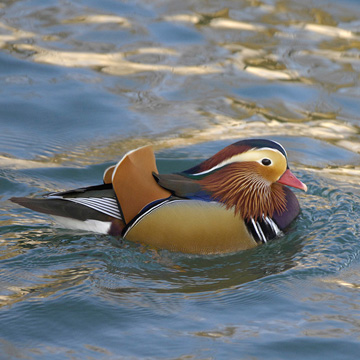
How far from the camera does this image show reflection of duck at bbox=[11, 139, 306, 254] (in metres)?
4.69

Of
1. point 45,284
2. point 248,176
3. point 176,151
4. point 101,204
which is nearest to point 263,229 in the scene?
point 248,176

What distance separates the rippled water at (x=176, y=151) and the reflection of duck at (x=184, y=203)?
0.38 feet

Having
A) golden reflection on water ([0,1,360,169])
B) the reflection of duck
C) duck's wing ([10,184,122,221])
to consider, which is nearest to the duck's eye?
the reflection of duck

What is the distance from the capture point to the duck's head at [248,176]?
4957 millimetres

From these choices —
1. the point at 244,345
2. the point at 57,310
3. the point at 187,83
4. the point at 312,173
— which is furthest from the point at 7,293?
the point at 187,83

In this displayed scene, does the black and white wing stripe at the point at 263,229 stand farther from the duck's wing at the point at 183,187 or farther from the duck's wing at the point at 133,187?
the duck's wing at the point at 133,187

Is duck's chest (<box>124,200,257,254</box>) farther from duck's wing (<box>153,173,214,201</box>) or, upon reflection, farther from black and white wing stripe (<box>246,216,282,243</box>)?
black and white wing stripe (<box>246,216,282,243</box>)

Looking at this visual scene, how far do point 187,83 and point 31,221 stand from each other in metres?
3.61

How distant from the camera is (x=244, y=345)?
12.1 ft

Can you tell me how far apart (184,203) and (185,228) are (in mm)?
168

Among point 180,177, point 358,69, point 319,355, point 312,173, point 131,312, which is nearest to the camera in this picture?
point 319,355

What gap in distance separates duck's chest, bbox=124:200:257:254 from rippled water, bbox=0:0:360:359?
0.09m

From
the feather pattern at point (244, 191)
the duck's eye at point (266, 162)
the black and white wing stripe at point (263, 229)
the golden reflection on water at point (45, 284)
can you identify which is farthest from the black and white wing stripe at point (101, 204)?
the duck's eye at point (266, 162)

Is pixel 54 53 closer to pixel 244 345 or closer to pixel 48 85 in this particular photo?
pixel 48 85
